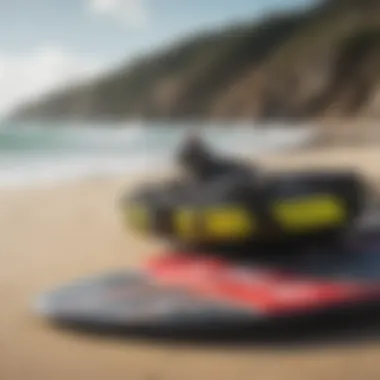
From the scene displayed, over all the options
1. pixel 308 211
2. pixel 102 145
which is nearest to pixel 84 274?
pixel 102 145

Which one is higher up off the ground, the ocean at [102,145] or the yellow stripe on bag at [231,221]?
the ocean at [102,145]

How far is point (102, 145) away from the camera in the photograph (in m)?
1.38

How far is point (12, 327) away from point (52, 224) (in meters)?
0.17

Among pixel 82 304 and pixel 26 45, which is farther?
pixel 26 45

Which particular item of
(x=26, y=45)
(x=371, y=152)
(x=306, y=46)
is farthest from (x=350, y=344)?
(x=26, y=45)

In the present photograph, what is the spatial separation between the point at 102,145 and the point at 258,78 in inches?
10.6

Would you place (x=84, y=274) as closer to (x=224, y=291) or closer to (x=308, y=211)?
(x=224, y=291)

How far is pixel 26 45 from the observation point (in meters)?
1.40

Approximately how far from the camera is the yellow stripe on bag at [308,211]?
1262mm

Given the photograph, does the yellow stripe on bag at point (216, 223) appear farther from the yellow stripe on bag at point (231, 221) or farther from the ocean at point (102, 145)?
the ocean at point (102, 145)

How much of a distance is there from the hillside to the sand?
10cm

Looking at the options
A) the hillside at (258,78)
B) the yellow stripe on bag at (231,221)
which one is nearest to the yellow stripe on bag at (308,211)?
the yellow stripe on bag at (231,221)

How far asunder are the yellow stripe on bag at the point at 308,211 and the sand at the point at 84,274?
89mm

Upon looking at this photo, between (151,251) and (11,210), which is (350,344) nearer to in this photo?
(151,251)
